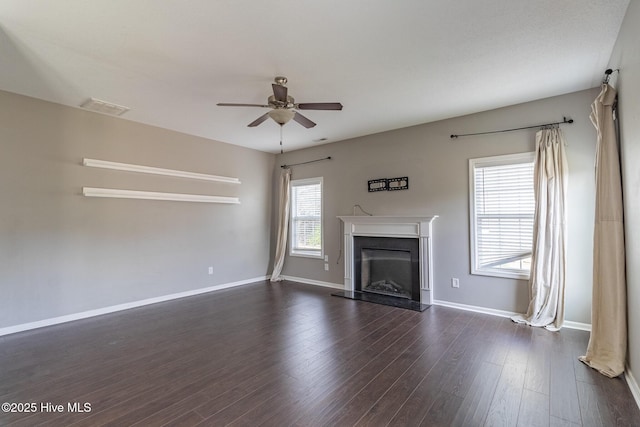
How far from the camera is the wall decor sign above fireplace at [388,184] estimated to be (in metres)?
4.87

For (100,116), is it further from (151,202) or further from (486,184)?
(486,184)

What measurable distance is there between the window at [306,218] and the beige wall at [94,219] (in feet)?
4.23

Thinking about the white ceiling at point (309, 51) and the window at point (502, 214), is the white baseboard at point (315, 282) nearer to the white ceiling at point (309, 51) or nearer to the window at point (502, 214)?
the window at point (502, 214)

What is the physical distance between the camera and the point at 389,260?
5.07 meters

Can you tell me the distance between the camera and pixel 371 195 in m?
5.29

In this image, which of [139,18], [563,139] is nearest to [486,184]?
[563,139]

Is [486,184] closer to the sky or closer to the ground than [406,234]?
closer to the sky

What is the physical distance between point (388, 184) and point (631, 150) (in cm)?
306

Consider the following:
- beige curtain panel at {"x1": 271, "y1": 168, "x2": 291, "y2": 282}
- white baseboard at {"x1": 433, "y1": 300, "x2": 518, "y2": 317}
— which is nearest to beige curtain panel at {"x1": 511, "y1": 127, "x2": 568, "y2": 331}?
white baseboard at {"x1": 433, "y1": 300, "x2": 518, "y2": 317}


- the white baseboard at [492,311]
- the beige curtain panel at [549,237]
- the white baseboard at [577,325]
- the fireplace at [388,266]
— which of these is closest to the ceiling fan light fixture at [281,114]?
the fireplace at [388,266]

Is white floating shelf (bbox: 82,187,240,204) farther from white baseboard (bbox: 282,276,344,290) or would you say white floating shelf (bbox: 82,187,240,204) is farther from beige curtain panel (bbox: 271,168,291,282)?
white baseboard (bbox: 282,276,344,290)

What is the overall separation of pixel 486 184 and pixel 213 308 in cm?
437

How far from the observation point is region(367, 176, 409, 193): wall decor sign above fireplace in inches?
192

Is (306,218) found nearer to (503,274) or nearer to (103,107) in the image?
(503,274)
